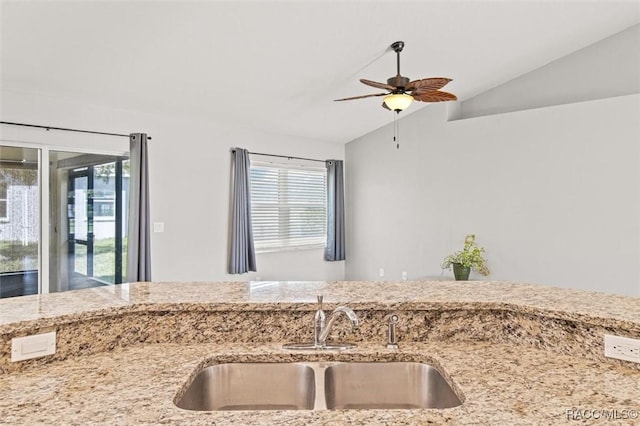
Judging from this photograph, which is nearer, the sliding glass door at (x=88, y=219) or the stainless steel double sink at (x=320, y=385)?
the stainless steel double sink at (x=320, y=385)

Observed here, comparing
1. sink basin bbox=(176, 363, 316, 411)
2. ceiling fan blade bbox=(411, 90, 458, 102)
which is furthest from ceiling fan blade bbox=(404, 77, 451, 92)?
sink basin bbox=(176, 363, 316, 411)

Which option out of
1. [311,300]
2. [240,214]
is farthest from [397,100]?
[311,300]

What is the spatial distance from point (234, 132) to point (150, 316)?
4281 millimetres

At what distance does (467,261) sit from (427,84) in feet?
8.18

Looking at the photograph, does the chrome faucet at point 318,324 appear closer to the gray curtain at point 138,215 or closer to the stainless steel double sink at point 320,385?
the stainless steel double sink at point 320,385

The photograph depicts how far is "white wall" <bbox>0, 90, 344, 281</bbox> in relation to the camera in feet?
13.2

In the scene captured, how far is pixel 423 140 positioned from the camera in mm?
5996

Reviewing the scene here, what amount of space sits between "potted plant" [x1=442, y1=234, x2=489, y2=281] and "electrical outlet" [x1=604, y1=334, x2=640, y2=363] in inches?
155

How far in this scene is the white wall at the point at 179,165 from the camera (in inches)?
159

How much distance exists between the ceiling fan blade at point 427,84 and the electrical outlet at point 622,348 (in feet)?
8.40

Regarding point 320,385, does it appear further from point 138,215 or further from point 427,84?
point 138,215

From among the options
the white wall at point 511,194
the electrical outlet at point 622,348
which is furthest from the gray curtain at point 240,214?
the electrical outlet at point 622,348

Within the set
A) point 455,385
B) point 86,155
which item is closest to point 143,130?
point 86,155

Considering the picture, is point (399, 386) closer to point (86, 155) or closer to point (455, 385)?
point (455, 385)
